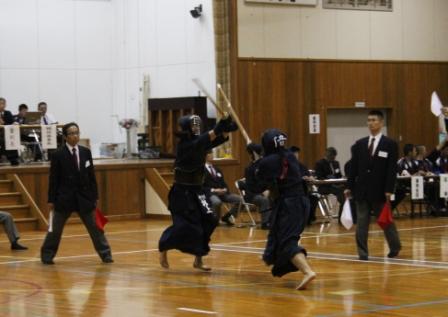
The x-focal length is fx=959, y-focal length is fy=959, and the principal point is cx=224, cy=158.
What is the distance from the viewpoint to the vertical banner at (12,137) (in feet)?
72.1

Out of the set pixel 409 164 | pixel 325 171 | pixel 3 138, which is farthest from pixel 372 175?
pixel 3 138

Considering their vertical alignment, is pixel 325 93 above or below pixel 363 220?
above

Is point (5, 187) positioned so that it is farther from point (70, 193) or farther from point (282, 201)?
point (282, 201)

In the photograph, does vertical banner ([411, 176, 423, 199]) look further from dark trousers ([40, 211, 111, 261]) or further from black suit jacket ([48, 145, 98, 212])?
black suit jacket ([48, 145, 98, 212])

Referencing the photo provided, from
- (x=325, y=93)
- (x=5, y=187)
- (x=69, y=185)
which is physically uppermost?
(x=325, y=93)

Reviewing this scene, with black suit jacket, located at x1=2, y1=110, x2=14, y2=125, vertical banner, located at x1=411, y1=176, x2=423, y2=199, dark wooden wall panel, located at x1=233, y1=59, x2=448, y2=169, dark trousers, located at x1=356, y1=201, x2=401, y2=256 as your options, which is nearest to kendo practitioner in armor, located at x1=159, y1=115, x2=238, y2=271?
dark trousers, located at x1=356, y1=201, x2=401, y2=256

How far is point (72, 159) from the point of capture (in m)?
12.6

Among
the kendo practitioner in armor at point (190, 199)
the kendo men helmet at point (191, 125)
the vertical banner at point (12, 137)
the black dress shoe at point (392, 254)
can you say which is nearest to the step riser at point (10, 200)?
the vertical banner at point (12, 137)

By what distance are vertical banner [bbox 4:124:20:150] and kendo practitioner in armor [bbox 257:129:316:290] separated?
508 inches

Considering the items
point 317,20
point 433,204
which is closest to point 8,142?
point 317,20

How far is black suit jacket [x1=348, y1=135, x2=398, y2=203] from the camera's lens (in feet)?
39.7

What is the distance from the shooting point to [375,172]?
1218 centimetres

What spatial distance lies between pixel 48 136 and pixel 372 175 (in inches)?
460

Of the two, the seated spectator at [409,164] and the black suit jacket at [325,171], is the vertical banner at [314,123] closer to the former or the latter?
the seated spectator at [409,164]
